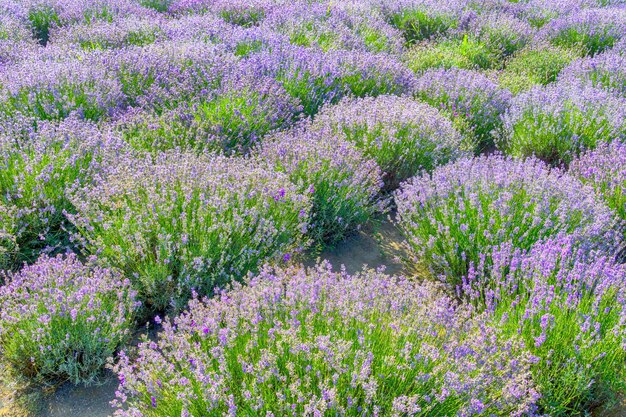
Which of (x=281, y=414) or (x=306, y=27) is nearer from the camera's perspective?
(x=281, y=414)

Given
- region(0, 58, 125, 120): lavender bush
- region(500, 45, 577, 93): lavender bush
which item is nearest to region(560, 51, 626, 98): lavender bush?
region(500, 45, 577, 93): lavender bush

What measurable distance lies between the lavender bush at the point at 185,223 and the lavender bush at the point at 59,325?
0.24 m

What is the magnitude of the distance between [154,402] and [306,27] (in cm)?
547

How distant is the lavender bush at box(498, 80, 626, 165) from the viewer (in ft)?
15.2

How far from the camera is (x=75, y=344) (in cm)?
259

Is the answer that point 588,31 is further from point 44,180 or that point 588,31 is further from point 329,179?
point 44,180

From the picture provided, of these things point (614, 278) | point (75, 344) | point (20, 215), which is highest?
point (614, 278)

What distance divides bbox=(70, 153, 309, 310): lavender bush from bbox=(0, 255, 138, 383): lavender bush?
0.24 meters

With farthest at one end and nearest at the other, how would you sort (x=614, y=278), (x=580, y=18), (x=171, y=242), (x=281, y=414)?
(x=580, y=18) < (x=171, y=242) < (x=614, y=278) < (x=281, y=414)

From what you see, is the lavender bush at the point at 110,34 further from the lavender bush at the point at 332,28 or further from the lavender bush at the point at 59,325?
the lavender bush at the point at 59,325

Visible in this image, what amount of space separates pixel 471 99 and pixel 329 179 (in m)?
2.26

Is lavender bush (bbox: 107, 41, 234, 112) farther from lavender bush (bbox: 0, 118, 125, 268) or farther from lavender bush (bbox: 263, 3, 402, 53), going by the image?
lavender bush (bbox: 263, 3, 402, 53)

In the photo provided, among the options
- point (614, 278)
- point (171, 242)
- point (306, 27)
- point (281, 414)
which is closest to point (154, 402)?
point (281, 414)

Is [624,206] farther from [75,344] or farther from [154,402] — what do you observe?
[75,344]
